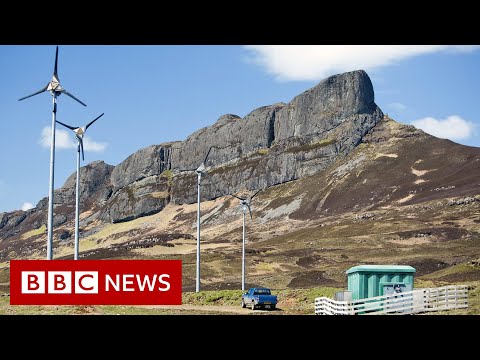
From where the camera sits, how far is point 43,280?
35.5 metres

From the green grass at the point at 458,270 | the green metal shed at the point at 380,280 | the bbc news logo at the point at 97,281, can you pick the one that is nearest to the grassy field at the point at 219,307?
the green metal shed at the point at 380,280

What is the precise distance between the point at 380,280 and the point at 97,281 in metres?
22.4

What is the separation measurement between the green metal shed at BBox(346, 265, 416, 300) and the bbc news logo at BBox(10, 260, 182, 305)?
1884cm

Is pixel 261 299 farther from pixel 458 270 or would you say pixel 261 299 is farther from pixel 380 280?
pixel 458 270

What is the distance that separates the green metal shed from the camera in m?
49.7

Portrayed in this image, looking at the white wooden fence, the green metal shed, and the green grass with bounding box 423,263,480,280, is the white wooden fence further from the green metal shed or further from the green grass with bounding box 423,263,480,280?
the green grass with bounding box 423,263,480,280

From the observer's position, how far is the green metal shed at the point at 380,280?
1955 inches

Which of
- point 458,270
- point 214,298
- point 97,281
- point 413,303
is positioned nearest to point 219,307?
point 214,298

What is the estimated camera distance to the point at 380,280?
49.8m

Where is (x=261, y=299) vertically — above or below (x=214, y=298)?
above

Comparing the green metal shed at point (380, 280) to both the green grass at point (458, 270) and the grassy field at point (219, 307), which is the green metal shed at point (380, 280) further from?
the green grass at point (458, 270)
